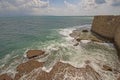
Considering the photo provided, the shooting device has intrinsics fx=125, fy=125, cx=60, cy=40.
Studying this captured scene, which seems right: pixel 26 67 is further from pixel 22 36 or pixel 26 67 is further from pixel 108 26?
pixel 22 36

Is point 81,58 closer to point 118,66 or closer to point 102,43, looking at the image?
point 118,66

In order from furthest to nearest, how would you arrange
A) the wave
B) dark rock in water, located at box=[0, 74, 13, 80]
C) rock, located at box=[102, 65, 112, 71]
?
the wave < rock, located at box=[102, 65, 112, 71] < dark rock in water, located at box=[0, 74, 13, 80]

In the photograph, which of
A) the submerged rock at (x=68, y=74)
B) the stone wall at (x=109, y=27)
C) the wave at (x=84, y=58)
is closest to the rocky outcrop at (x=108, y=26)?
the stone wall at (x=109, y=27)

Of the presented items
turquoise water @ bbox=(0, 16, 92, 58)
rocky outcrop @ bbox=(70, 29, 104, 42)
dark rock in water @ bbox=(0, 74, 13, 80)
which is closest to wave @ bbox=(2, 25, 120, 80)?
dark rock in water @ bbox=(0, 74, 13, 80)

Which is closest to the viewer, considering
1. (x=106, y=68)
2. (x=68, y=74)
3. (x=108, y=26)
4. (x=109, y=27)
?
(x=68, y=74)

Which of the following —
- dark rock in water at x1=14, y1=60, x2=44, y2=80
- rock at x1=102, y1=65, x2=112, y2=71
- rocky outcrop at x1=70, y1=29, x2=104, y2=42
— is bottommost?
rocky outcrop at x1=70, y1=29, x2=104, y2=42

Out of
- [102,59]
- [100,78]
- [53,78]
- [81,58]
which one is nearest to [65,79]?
[53,78]

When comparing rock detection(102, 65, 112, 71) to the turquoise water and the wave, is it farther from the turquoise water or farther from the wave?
the turquoise water

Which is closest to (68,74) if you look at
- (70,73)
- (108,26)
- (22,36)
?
(70,73)

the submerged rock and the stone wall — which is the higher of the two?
the stone wall
